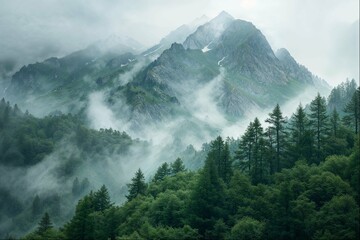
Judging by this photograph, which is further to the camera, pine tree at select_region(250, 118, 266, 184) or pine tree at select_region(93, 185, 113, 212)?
pine tree at select_region(93, 185, 113, 212)

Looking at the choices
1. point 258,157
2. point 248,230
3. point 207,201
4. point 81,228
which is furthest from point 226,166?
point 81,228

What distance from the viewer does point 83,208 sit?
69.8 meters

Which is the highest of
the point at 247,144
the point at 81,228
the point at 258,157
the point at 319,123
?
the point at 319,123

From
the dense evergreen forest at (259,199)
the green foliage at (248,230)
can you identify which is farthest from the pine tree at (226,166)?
the green foliage at (248,230)

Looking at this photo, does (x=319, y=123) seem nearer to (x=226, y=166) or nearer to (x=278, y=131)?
(x=278, y=131)

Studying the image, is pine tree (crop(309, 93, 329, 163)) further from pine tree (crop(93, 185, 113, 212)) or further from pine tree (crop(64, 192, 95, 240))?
pine tree (crop(93, 185, 113, 212))

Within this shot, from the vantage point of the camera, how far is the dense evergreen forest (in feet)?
191

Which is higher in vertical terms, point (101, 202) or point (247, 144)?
point (247, 144)

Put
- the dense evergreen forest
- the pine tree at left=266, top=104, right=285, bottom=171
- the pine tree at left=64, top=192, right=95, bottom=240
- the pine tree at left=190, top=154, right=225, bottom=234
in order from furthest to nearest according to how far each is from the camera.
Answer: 1. the pine tree at left=266, top=104, right=285, bottom=171
2. the pine tree at left=190, top=154, right=225, bottom=234
3. the pine tree at left=64, top=192, right=95, bottom=240
4. the dense evergreen forest

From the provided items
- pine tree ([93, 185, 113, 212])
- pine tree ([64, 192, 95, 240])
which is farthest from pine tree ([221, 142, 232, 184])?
pine tree ([64, 192, 95, 240])

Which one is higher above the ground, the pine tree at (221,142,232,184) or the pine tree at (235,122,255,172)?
the pine tree at (235,122,255,172)

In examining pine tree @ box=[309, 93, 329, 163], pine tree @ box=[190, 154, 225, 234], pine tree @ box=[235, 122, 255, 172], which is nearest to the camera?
pine tree @ box=[190, 154, 225, 234]

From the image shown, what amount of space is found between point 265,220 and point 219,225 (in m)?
7.68

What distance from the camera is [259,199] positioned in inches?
2640
